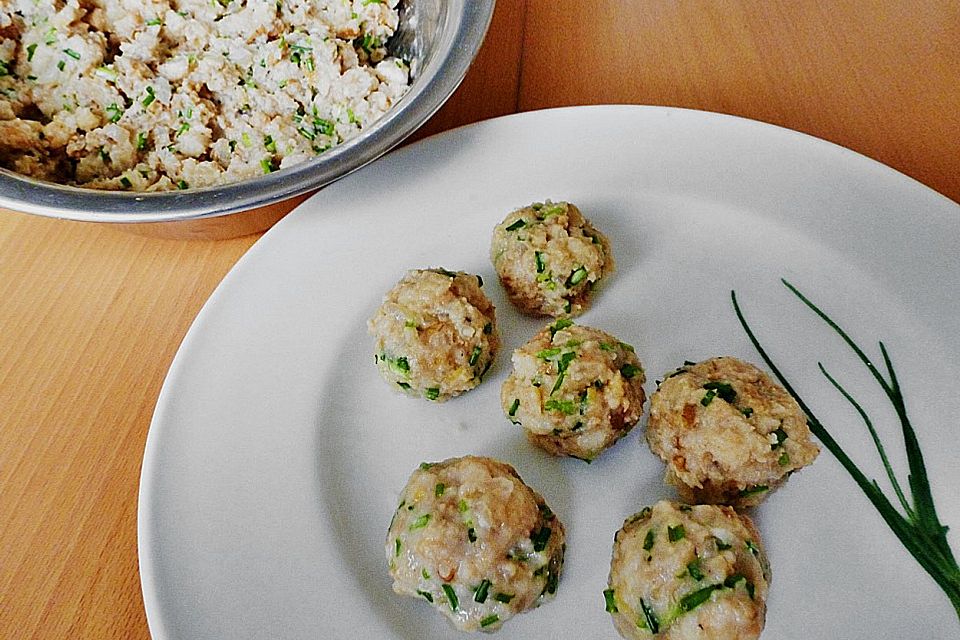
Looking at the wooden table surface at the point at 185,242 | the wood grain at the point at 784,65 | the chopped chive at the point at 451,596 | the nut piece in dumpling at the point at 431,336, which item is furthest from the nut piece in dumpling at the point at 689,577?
the wood grain at the point at 784,65

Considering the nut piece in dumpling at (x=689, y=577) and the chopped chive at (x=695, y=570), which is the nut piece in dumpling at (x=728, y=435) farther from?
the chopped chive at (x=695, y=570)

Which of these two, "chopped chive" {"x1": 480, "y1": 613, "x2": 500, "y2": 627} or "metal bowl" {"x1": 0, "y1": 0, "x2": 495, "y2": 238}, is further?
"metal bowl" {"x1": 0, "y1": 0, "x2": 495, "y2": 238}

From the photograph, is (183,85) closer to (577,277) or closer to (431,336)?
(431,336)

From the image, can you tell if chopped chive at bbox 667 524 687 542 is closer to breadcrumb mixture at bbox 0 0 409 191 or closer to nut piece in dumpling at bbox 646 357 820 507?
nut piece in dumpling at bbox 646 357 820 507

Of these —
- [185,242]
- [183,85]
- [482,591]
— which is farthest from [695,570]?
[183,85]

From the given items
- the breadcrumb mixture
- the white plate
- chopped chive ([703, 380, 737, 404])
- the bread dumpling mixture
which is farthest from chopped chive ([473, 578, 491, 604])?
the breadcrumb mixture

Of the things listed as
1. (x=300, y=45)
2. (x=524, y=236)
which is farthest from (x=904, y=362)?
(x=300, y=45)
